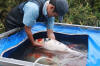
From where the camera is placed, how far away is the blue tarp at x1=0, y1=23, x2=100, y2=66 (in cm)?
217

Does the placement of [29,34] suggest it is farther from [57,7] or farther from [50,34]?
[57,7]

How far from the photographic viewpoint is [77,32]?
2885mm

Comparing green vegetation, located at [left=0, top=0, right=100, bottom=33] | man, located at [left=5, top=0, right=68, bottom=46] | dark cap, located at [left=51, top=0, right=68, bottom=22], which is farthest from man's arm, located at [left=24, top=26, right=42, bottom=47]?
green vegetation, located at [left=0, top=0, right=100, bottom=33]

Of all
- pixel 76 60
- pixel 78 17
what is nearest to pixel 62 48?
pixel 76 60

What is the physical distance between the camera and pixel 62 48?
2.51 m

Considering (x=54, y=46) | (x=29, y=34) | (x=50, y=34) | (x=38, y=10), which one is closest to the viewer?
(x=38, y=10)

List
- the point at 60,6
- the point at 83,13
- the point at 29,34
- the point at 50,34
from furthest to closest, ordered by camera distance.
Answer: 1. the point at 83,13
2. the point at 50,34
3. the point at 29,34
4. the point at 60,6

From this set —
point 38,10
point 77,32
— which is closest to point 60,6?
point 38,10

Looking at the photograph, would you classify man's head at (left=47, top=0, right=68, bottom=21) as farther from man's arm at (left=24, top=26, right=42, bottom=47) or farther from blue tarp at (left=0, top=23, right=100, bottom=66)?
blue tarp at (left=0, top=23, right=100, bottom=66)

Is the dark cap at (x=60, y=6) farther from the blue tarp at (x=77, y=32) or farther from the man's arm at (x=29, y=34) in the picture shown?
the blue tarp at (x=77, y=32)

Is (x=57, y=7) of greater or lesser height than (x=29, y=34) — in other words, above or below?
above

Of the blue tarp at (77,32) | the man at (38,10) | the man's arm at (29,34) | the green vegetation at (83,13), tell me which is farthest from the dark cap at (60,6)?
the green vegetation at (83,13)

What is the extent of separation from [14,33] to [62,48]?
2.39ft

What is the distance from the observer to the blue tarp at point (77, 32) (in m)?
2.17
